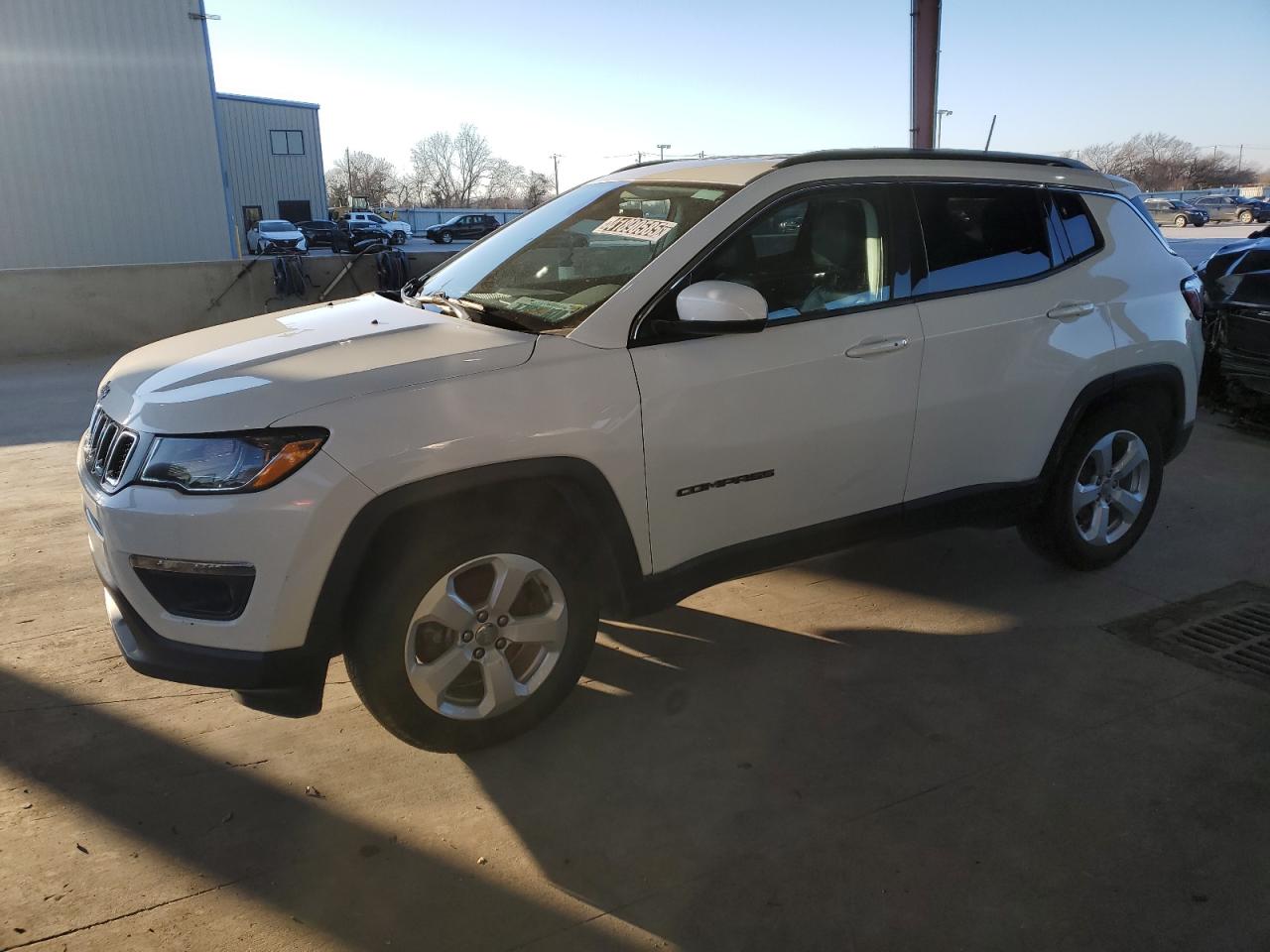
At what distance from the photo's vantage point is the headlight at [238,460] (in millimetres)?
2453

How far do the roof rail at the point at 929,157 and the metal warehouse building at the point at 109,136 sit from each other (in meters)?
18.6

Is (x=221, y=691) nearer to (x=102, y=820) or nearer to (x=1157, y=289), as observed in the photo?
(x=102, y=820)

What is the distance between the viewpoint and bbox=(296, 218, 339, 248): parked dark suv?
37853 millimetres

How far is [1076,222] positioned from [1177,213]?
44.3 meters

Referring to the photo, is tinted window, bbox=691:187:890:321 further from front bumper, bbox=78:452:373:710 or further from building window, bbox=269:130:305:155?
building window, bbox=269:130:305:155

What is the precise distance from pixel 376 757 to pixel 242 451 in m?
1.14

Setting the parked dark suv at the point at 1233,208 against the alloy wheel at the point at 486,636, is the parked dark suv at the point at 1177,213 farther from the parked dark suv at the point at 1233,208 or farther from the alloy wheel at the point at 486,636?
the alloy wheel at the point at 486,636

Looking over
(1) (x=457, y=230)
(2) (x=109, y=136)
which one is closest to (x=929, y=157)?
(2) (x=109, y=136)

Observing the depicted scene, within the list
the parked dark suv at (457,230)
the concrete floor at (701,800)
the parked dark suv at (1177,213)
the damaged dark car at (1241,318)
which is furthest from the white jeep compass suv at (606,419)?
the parked dark suv at (457,230)

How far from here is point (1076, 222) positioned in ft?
13.3

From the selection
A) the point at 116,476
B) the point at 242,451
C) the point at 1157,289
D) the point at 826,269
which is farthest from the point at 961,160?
the point at 116,476

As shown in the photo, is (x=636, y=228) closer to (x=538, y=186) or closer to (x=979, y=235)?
(x=979, y=235)

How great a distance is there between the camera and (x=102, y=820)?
106 inches

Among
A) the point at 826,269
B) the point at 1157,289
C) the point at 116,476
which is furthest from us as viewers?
the point at 1157,289
